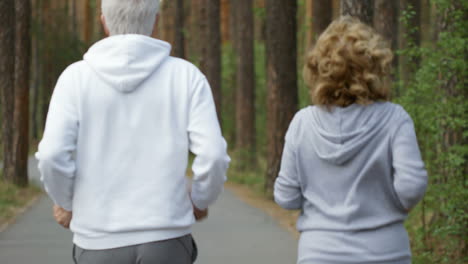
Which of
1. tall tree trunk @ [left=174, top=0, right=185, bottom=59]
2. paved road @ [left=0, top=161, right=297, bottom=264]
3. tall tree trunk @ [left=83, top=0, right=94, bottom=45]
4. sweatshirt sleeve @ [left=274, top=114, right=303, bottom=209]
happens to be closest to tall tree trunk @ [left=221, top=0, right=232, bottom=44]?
tall tree trunk @ [left=83, top=0, right=94, bottom=45]

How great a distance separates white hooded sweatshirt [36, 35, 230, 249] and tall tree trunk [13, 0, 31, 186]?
42.5ft

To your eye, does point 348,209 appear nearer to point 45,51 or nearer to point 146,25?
point 146,25

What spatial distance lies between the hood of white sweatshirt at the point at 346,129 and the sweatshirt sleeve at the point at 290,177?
0.35 feet

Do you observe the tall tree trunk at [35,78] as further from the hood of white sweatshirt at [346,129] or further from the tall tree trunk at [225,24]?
the hood of white sweatshirt at [346,129]

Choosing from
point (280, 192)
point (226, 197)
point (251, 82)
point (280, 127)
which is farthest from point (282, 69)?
point (280, 192)

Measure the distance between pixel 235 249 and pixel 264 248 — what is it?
0.35 m

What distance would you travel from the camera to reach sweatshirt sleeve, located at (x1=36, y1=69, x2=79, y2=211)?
3205 millimetres

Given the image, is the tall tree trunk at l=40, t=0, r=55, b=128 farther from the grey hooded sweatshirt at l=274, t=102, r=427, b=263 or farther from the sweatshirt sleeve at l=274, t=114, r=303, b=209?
the grey hooded sweatshirt at l=274, t=102, r=427, b=263

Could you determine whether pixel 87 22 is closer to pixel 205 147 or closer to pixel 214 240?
pixel 214 240

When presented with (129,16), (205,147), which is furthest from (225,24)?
(205,147)

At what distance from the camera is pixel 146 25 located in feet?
11.2

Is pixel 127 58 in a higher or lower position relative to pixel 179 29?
higher

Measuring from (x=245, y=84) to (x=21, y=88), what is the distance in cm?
796

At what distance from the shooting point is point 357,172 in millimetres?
3344
